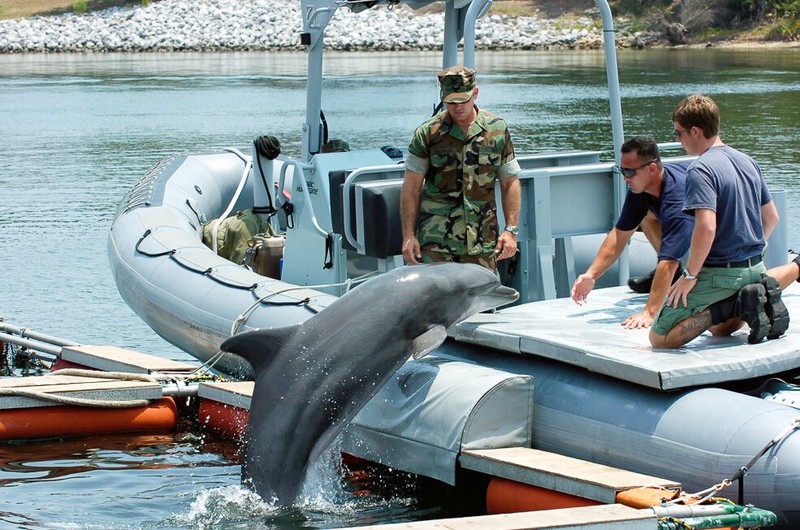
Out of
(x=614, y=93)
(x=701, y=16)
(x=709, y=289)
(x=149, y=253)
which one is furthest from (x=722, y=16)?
(x=709, y=289)

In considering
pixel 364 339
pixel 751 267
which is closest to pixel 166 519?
pixel 364 339

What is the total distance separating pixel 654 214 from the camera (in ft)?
23.5

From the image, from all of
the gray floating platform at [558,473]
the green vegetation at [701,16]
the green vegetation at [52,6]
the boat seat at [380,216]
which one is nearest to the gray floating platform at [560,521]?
the gray floating platform at [558,473]

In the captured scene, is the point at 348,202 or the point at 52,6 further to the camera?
the point at 52,6

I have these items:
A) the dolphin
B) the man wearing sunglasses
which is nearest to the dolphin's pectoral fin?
the dolphin

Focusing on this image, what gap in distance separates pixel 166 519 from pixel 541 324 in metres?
2.19

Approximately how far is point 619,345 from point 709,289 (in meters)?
0.52

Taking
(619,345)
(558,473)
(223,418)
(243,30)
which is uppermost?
(619,345)

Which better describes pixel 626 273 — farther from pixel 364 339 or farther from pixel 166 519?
pixel 166 519

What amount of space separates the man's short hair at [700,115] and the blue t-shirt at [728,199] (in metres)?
0.10

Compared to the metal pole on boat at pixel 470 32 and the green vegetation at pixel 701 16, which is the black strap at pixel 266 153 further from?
the green vegetation at pixel 701 16

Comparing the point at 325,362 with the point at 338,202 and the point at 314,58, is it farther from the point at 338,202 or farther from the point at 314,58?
the point at 314,58

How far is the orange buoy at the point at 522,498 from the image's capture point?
5.99m

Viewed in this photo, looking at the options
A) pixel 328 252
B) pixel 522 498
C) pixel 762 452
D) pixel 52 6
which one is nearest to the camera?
pixel 762 452
